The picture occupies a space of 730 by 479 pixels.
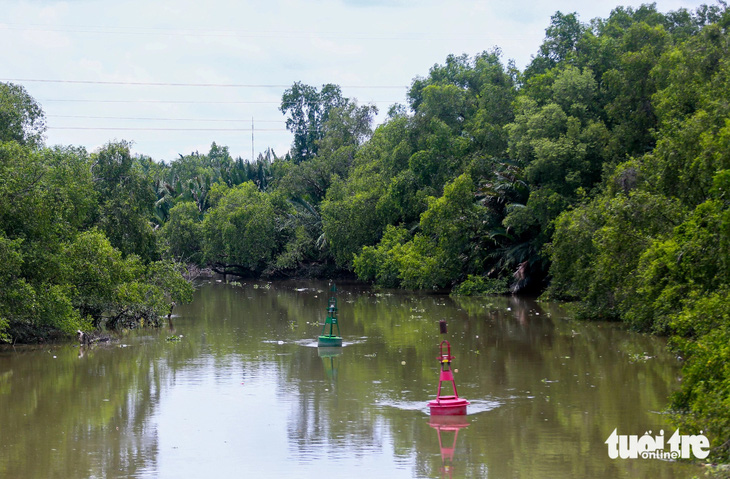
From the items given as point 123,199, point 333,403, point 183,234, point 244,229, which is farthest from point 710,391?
point 183,234

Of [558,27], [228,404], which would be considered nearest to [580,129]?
[558,27]

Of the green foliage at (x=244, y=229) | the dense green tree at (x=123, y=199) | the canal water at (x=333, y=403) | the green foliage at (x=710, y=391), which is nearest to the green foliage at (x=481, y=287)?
the canal water at (x=333, y=403)

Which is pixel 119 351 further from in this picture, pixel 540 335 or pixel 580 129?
pixel 580 129

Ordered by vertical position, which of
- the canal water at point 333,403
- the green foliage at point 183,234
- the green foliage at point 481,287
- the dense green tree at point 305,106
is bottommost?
the canal water at point 333,403

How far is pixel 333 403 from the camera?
50.3 ft

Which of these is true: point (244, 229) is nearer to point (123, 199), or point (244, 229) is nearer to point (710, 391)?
point (123, 199)

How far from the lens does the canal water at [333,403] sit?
1127 cm

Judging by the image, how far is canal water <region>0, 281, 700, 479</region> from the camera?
11.3 m

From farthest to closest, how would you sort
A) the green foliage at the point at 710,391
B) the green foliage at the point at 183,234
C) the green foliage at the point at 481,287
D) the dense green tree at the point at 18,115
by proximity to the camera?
the green foliage at the point at 183,234, the green foliage at the point at 481,287, the dense green tree at the point at 18,115, the green foliage at the point at 710,391

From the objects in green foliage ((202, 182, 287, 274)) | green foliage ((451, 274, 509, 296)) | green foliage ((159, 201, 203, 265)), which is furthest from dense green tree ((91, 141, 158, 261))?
green foliage ((159, 201, 203, 265))

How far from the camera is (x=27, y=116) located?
29.3 meters

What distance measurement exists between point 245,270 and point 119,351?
123ft

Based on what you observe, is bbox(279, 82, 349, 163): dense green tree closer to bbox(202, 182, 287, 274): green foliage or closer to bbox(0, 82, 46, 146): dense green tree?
bbox(202, 182, 287, 274): green foliage

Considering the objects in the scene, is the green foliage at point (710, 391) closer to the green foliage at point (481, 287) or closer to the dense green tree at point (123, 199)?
the dense green tree at point (123, 199)
